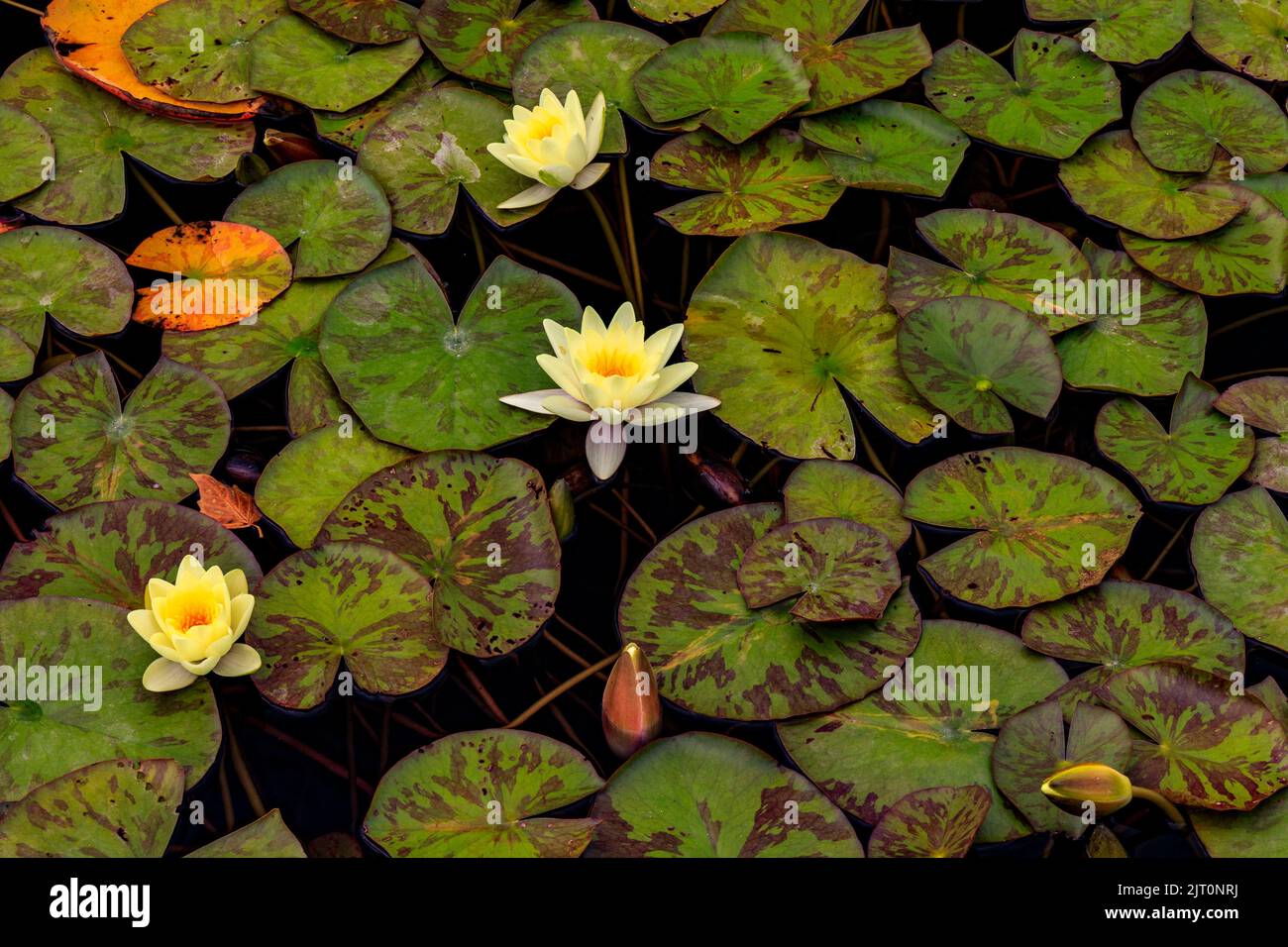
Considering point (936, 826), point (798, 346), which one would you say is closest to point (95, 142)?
point (798, 346)

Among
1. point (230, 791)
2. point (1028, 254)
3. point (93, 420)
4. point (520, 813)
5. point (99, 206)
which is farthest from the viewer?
point (99, 206)

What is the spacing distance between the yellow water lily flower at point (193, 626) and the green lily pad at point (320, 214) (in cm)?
98

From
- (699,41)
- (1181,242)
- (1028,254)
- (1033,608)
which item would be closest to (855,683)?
(1033,608)

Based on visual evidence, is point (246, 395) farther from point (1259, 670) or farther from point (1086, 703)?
point (1259, 670)

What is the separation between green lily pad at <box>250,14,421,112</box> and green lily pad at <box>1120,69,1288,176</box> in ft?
7.31

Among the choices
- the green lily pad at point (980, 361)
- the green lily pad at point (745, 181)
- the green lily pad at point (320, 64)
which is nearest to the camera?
the green lily pad at point (980, 361)

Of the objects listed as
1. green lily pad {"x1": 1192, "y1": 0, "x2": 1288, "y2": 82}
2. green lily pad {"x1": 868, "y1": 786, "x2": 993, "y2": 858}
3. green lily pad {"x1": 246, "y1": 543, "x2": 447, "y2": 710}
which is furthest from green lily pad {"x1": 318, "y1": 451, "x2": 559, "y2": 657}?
green lily pad {"x1": 1192, "y1": 0, "x2": 1288, "y2": 82}

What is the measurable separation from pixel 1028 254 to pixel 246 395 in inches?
83.7

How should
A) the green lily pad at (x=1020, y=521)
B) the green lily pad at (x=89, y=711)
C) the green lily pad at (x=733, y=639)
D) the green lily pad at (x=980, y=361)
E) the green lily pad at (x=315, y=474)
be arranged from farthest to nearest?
the green lily pad at (x=980, y=361), the green lily pad at (x=315, y=474), the green lily pad at (x=1020, y=521), the green lily pad at (x=733, y=639), the green lily pad at (x=89, y=711)

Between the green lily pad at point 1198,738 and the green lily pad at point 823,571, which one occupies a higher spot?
the green lily pad at point 823,571

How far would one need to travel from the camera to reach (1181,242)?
111 inches

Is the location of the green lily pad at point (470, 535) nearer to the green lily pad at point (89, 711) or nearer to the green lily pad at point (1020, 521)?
the green lily pad at point (89, 711)

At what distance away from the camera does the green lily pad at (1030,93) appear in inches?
118

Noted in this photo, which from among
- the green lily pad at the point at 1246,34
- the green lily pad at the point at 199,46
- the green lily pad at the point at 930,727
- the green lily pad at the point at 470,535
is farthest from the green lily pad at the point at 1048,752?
the green lily pad at the point at 199,46
